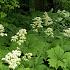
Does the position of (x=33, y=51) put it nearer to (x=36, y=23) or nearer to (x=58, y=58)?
(x=58, y=58)

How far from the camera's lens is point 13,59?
183 inches

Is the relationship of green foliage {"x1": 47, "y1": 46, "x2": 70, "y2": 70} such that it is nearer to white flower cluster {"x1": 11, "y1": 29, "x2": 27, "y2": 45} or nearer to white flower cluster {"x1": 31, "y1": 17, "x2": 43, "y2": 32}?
white flower cluster {"x1": 11, "y1": 29, "x2": 27, "y2": 45}

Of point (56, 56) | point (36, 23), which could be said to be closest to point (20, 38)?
point (56, 56)

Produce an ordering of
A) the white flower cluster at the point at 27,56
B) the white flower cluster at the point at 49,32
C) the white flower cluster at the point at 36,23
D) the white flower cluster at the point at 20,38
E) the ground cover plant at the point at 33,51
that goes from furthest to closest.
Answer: the white flower cluster at the point at 36,23 → the white flower cluster at the point at 49,32 → the white flower cluster at the point at 20,38 → the white flower cluster at the point at 27,56 → the ground cover plant at the point at 33,51

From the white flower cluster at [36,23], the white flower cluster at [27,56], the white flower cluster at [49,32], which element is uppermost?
the white flower cluster at [36,23]

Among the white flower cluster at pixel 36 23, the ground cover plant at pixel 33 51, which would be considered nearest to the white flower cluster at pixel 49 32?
the ground cover plant at pixel 33 51

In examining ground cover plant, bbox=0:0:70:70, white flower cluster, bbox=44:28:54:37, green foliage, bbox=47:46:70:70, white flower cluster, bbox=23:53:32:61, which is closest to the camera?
ground cover plant, bbox=0:0:70:70

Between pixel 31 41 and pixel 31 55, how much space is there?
652mm

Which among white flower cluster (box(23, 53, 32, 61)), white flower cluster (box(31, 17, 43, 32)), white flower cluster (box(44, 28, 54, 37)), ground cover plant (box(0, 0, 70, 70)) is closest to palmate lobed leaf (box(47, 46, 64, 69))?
ground cover plant (box(0, 0, 70, 70))

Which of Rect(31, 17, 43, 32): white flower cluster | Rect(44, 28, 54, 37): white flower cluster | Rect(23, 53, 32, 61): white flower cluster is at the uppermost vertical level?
Rect(31, 17, 43, 32): white flower cluster

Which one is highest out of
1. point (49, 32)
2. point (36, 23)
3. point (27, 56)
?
point (36, 23)

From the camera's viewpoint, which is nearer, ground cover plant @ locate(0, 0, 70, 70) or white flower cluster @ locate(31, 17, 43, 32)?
ground cover plant @ locate(0, 0, 70, 70)

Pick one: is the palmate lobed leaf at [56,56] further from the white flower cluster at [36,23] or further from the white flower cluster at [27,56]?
the white flower cluster at [36,23]

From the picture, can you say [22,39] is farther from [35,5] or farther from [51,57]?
[35,5]
